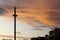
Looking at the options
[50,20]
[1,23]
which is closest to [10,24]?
[1,23]

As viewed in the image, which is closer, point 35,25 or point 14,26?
point 14,26

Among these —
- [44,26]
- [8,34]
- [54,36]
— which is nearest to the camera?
[54,36]

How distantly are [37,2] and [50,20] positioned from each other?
364mm

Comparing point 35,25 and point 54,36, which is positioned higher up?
point 35,25

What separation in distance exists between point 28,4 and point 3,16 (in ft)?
1.14

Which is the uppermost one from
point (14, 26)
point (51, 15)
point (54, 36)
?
point (51, 15)

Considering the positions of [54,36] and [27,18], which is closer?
[54,36]

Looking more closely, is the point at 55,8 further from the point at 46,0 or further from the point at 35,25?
the point at 35,25

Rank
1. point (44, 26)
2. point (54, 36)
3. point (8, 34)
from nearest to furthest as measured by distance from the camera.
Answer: point (54, 36), point (8, 34), point (44, 26)

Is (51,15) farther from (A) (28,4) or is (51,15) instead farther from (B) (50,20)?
(A) (28,4)

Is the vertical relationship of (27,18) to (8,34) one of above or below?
above

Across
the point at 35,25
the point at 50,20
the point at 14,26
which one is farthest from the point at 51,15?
the point at 14,26

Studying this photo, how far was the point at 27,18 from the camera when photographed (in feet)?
7.79

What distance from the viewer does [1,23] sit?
2.30 m
